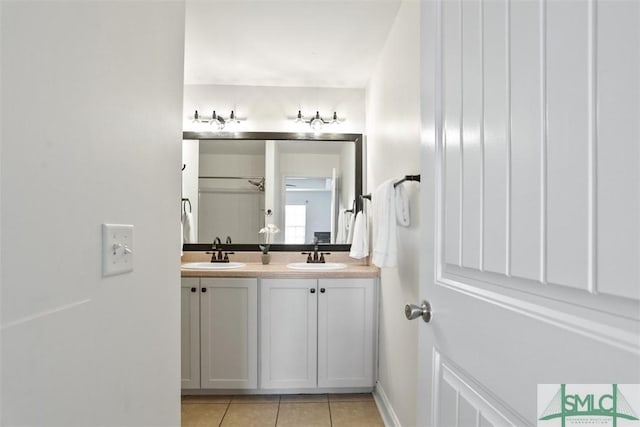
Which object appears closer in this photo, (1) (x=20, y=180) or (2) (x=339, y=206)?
(1) (x=20, y=180)

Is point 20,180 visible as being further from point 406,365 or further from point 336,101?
point 336,101

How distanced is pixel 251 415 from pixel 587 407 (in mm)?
2113

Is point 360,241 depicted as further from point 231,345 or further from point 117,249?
point 117,249

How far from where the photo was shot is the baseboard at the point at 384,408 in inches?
74.8

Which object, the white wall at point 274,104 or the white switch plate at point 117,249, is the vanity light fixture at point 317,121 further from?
the white switch plate at point 117,249

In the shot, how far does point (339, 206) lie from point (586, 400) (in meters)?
2.57

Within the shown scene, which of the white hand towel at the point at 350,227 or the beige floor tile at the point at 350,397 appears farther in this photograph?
the white hand towel at the point at 350,227

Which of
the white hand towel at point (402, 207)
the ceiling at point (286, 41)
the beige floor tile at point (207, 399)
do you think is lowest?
the beige floor tile at point (207, 399)

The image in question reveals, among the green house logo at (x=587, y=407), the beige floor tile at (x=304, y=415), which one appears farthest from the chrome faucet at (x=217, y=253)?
the green house logo at (x=587, y=407)

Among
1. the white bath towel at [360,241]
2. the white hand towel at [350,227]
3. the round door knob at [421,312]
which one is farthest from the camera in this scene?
the white hand towel at [350,227]

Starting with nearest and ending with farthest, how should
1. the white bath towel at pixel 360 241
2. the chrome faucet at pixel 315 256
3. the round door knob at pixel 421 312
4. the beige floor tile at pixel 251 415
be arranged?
the round door knob at pixel 421 312, the beige floor tile at pixel 251 415, the white bath towel at pixel 360 241, the chrome faucet at pixel 315 256

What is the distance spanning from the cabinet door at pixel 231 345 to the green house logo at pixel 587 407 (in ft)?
6.59

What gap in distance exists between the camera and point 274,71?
106 inches

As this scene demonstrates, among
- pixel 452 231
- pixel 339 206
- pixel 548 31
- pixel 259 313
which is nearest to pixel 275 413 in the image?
pixel 259 313
